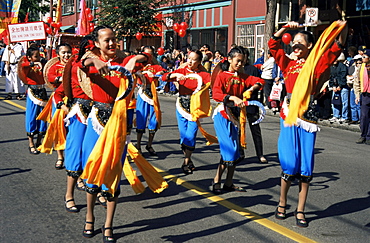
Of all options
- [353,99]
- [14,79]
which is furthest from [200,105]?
[14,79]

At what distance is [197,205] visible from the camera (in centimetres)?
626

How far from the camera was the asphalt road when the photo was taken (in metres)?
5.27

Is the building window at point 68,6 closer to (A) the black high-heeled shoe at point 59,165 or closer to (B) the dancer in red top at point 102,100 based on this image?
(A) the black high-heeled shoe at point 59,165

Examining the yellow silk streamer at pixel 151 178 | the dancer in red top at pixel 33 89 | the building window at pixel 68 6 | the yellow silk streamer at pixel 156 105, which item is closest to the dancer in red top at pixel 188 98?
the yellow silk streamer at pixel 156 105

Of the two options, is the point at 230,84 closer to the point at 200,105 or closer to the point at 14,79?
the point at 200,105

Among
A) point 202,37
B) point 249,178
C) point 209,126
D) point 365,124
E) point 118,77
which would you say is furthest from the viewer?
point 202,37

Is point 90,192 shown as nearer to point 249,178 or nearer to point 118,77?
point 118,77

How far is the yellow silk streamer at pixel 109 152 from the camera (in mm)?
4844

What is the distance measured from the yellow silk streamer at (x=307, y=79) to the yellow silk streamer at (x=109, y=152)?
5.52 ft

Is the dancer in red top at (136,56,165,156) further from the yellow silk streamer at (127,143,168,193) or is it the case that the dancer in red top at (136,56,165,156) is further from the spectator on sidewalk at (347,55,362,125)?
the spectator on sidewalk at (347,55,362,125)

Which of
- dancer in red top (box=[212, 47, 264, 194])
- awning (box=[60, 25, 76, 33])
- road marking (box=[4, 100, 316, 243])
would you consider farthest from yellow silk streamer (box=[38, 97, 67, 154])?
awning (box=[60, 25, 76, 33])

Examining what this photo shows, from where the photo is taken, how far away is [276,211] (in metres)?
5.83

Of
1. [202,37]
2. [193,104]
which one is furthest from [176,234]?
[202,37]

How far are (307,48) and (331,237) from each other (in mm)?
1995
